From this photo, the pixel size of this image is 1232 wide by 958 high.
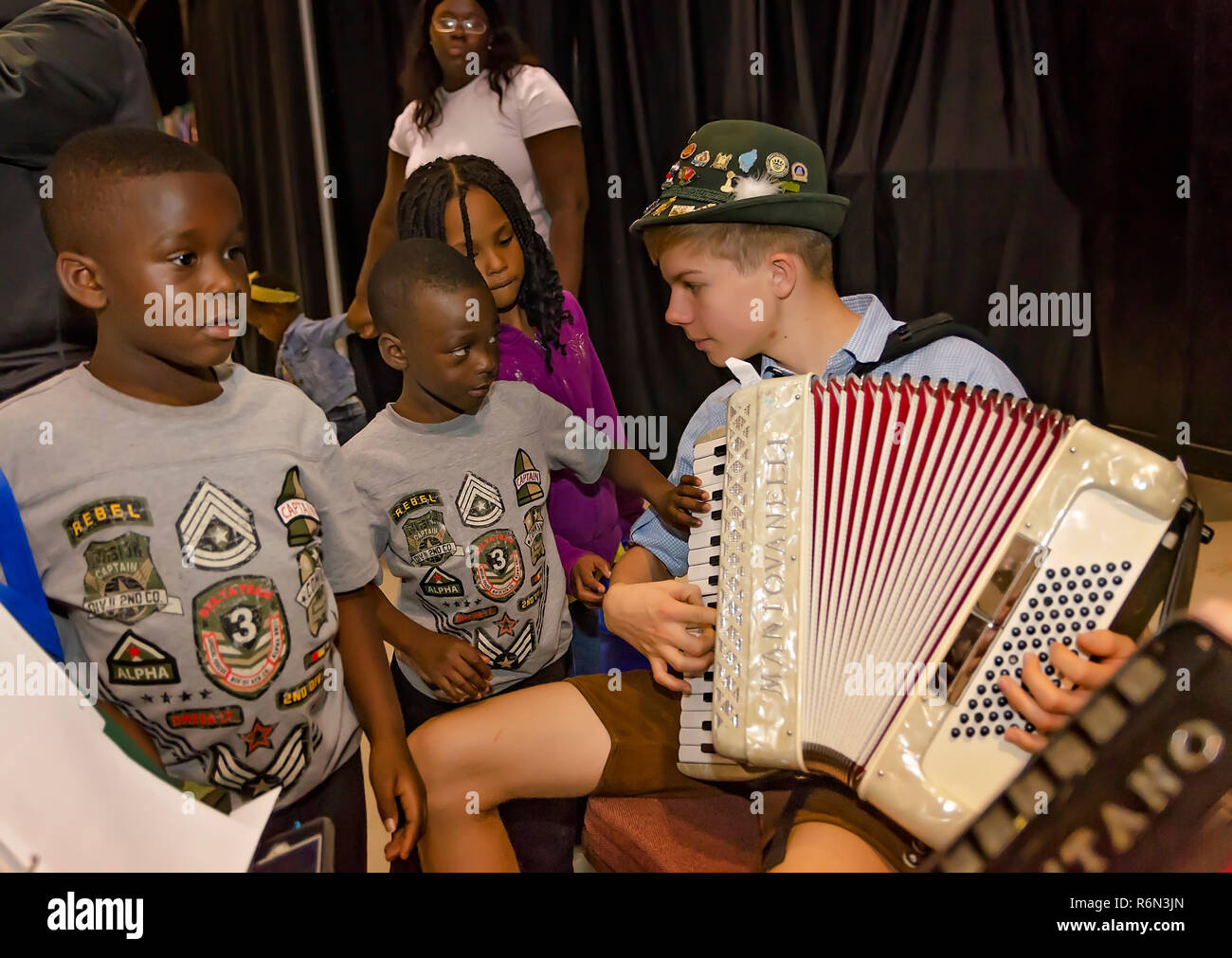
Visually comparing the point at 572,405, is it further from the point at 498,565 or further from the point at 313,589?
the point at 313,589

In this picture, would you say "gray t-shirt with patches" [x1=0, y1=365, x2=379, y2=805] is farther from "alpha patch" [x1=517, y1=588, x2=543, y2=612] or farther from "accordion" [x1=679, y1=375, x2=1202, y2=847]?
"accordion" [x1=679, y1=375, x2=1202, y2=847]

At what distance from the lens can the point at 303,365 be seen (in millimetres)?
1738

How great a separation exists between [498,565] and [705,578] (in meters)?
0.32

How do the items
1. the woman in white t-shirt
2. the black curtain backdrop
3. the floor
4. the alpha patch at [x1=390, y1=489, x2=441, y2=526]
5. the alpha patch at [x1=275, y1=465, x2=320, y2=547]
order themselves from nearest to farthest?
the alpha patch at [x1=275, y1=465, x2=320, y2=547], the alpha patch at [x1=390, y1=489, x2=441, y2=526], the floor, the woman in white t-shirt, the black curtain backdrop

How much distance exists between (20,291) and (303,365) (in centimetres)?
56

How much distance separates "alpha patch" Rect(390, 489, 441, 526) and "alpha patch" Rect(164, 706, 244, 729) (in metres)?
0.34

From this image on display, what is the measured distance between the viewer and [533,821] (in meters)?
1.41

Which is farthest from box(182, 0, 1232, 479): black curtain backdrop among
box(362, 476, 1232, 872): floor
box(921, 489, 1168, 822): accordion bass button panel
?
box(921, 489, 1168, 822): accordion bass button panel

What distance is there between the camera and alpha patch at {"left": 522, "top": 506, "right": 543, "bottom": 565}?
1.37 m

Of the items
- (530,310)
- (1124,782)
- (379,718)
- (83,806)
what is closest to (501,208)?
(530,310)

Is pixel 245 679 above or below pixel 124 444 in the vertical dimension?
below

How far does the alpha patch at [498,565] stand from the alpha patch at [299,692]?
28cm
